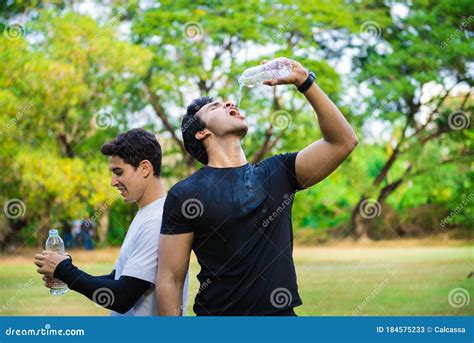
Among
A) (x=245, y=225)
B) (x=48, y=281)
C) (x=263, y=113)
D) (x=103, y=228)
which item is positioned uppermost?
(x=245, y=225)

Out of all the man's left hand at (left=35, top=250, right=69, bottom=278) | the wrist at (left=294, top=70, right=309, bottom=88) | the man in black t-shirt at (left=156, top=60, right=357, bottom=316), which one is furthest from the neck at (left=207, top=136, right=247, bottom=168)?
the man's left hand at (left=35, top=250, right=69, bottom=278)

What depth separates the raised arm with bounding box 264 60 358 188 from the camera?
2.13 m

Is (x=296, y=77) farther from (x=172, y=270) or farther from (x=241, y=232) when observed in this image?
(x=172, y=270)

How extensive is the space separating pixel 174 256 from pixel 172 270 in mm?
48

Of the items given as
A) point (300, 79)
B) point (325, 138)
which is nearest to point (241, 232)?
point (325, 138)

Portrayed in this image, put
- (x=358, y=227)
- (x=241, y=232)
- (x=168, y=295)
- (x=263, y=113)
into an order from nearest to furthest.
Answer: (x=241, y=232) < (x=168, y=295) < (x=263, y=113) < (x=358, y=227)

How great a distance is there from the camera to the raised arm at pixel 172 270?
7.19ft

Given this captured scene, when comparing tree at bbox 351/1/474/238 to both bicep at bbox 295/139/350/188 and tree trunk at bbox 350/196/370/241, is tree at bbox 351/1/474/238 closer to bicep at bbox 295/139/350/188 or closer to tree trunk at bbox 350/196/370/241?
tree trunk at bbox 350/196/370/241

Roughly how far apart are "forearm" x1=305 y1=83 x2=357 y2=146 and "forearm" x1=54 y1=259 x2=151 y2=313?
737mm

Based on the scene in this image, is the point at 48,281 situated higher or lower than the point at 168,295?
lower

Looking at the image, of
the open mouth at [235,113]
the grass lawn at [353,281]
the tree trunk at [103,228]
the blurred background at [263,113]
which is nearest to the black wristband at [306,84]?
the open mouth at [235,113]

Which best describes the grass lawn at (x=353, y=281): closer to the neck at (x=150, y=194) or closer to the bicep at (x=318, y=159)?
the neck at (x=150, y=194)

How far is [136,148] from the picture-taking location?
251 cm

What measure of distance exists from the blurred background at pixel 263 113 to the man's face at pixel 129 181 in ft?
32.6
